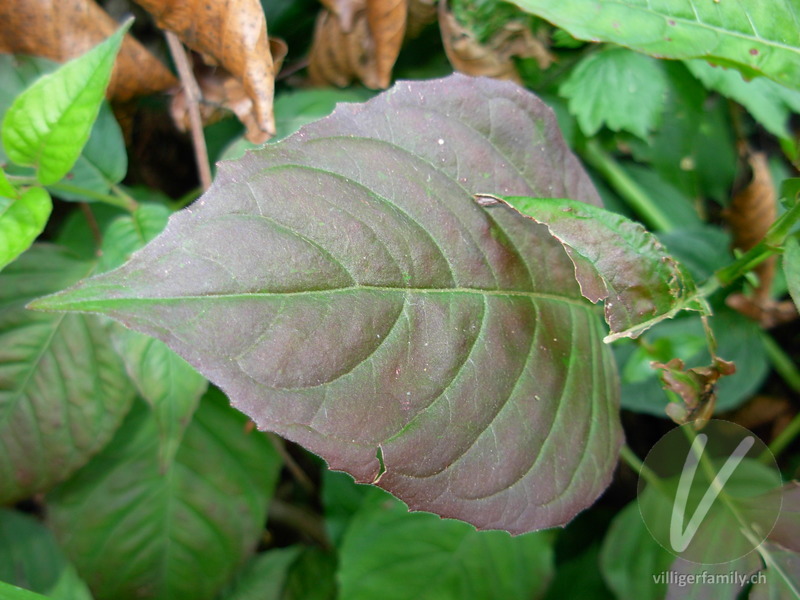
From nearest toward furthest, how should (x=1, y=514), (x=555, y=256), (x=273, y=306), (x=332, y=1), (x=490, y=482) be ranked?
(x=273, y=306) → (x=490, y=482) → (x=555, y=256) → (x=332, y=1) → (x=1, y=514)

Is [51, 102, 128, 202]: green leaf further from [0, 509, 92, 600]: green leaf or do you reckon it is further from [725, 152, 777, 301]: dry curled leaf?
[725, 152, 777, 301]: dry curled leaf

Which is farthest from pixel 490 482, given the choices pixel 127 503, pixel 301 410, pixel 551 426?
pixel 127 503

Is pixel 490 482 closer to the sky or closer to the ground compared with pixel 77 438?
closer to the sky

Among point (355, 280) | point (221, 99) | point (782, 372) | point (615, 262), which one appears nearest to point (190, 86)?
point (221, 99)

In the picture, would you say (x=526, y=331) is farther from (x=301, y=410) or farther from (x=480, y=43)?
(x=480, y=43)

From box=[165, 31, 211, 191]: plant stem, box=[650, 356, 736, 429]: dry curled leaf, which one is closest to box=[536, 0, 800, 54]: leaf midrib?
box=[650, 356, 736, 429]: dry curled leaf

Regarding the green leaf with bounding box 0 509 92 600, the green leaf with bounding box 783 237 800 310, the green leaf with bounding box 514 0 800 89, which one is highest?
the green leaf with bounding box 514 0 800 89
